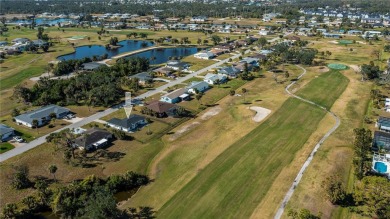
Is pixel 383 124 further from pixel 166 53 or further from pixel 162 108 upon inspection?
pixel 166 53

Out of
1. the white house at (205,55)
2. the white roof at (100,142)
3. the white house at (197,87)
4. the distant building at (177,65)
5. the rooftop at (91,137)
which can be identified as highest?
the white house at (205,55)

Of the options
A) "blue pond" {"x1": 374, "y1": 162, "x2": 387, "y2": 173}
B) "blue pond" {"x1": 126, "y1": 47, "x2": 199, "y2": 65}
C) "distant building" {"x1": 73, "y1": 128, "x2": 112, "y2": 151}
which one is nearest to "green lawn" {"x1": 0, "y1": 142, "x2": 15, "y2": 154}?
→ "distant building" {"x1": 73, "y1": 128, "x2": 112, "y2": 151}

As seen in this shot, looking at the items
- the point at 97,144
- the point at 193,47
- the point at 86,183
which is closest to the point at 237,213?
the point at 86,183

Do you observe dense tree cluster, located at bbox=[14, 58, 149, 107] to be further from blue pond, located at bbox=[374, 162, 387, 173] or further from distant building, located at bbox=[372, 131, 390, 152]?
distant building, located at bbox=[372, 131, 390, 152]

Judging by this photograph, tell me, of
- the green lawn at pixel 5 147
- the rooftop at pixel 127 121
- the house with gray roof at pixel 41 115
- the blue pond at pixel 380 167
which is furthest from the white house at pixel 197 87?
the blue pond at pixel 380 167

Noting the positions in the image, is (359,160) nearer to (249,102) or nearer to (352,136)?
(352,136)

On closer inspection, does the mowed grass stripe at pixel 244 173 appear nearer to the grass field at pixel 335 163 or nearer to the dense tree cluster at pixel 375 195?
the grass field at pixel 335 163

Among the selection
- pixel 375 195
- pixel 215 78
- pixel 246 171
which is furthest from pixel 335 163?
pixel 215 78

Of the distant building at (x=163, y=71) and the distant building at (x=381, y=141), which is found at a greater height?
the distant building at (x=163, y=71)
